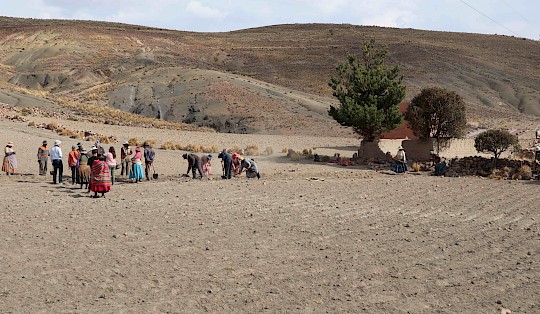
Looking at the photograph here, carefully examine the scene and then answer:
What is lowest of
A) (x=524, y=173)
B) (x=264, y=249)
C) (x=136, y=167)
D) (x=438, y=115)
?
(x=264, y=249)

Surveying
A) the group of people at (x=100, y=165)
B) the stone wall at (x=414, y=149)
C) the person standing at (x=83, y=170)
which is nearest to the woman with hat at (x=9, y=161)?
the group of people at (x=100, y=165)

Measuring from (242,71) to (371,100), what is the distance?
7261cm

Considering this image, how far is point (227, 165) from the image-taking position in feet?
83.7

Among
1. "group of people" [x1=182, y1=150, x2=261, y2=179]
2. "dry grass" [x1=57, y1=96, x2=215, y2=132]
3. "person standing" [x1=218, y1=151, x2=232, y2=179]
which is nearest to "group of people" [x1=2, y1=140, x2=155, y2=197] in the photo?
"group of people" [x1=182, y1=150, x2=261, y2=179]

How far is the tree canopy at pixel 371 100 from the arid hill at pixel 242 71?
20249 mm

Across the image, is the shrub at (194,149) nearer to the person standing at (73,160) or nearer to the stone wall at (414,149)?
the stone wall at (414,149)

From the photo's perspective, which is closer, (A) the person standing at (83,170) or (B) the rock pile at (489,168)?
(A) the person standing at (83,170)

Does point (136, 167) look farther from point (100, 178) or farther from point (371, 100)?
point (371, 100)

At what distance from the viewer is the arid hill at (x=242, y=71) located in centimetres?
6831

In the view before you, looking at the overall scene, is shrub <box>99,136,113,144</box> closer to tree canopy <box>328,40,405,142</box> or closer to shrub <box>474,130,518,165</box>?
tree canopy <box>328,40,405,142</box>

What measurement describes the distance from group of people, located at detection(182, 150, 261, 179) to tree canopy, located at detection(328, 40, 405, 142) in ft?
37.2

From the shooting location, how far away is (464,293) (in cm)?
1051

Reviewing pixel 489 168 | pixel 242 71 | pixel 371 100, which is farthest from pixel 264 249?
pixel 242 71

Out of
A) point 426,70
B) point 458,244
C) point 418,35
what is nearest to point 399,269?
point 458,244
